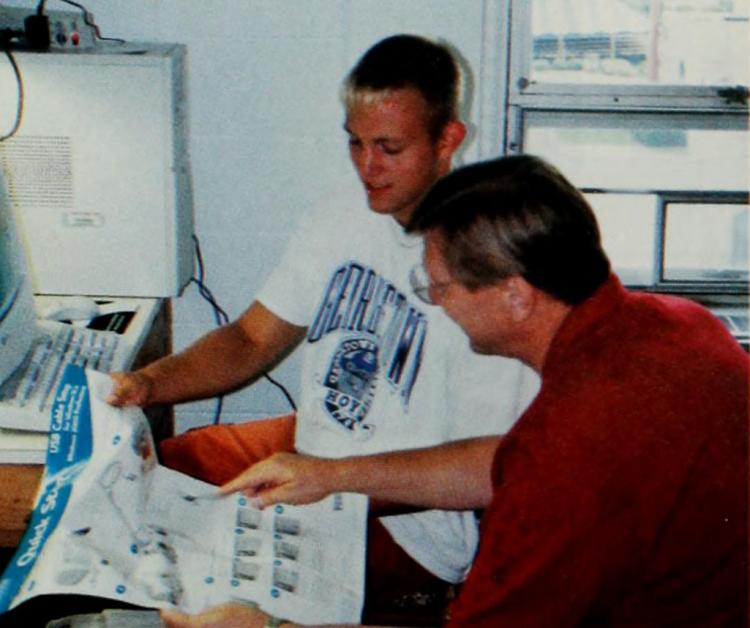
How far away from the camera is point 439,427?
1548 mm

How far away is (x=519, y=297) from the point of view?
3.65 ft

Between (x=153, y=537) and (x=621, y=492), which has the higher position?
(x=621, y=492)

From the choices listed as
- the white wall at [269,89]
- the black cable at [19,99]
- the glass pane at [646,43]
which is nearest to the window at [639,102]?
the glass pane at [646,43]

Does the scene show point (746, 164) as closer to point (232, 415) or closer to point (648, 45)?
point (648, 45)

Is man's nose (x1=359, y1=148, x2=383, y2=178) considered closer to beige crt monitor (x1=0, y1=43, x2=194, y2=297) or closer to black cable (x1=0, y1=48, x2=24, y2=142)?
beige crt monitor (x1=0, y1=43, x2=194, y2=297)

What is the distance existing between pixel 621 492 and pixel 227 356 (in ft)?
2.94

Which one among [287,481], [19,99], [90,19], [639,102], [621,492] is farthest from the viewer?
[639,102]

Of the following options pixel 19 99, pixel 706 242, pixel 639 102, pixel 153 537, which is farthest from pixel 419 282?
pixel 706 242

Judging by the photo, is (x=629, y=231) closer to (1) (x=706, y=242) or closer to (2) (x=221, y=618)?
(1) (x=706, y=242)

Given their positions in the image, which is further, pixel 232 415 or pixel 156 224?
pixel 232 415

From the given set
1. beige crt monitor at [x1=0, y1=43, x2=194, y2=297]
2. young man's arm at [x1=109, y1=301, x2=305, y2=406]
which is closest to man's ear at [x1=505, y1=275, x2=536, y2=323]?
young man's arm at [x1=109, y1=301, x2=305, y2=406]

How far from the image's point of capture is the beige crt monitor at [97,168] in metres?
1.84

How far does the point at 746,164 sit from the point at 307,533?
1.60 meters

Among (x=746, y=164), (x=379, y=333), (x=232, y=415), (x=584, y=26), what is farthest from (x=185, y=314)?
(x=746, y=164)
